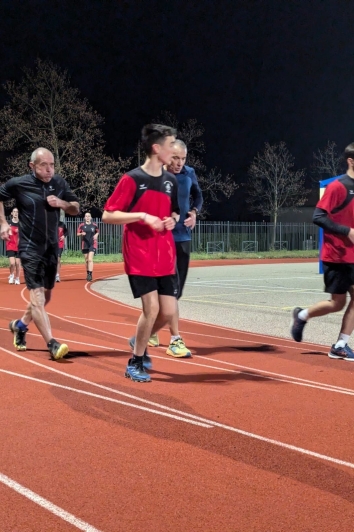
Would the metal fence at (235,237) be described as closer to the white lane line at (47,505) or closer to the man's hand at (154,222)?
the man's hand at (154,222)

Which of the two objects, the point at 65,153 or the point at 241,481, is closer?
the point at 241,481

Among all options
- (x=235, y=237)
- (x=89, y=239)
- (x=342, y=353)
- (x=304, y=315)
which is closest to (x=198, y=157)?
(x=235, y=237)

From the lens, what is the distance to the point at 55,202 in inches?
252

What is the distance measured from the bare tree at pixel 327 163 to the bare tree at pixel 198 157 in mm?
13855

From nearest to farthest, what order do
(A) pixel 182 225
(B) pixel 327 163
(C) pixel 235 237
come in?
(A) pixel 182 225 → (C) pixel 235 237 → (B) pixel 327 163

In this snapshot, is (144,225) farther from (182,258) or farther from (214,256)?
(214,256)

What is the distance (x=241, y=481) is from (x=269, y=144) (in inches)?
2338

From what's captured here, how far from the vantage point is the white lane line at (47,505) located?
2895 millimetres

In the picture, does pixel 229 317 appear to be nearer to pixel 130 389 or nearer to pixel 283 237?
pixel 130 389

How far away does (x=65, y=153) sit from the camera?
38656 mm

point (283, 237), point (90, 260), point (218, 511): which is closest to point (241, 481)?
point (218, 511)

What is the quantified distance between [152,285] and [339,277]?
221cm

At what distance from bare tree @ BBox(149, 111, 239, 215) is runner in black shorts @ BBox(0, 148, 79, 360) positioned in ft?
136

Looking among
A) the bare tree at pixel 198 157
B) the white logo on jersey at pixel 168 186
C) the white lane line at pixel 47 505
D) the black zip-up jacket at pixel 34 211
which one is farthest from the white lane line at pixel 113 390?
the bare tree at pixel 198 157
